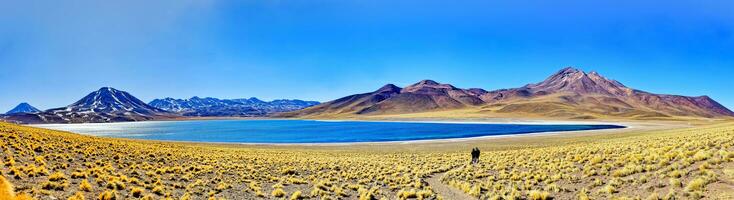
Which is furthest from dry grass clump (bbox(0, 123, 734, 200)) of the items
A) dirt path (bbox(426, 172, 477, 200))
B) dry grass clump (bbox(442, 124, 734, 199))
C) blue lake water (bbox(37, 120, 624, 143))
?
blue lake water (bbox(37, 120, 624, 143))

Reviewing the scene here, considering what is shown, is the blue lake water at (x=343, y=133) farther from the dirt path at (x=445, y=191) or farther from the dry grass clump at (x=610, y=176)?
the dry grass clump at (x=610, y=176)

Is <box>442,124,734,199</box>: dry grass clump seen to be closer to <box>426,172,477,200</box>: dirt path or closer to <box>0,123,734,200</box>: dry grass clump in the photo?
<box>0,123,734,200</box>: dry grass clump

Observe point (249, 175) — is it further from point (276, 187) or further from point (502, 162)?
point (502, 162)

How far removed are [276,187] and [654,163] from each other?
17.2 metres

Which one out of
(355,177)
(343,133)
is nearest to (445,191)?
(355,177)

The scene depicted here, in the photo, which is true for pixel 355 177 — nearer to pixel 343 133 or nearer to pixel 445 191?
pixel 445 191

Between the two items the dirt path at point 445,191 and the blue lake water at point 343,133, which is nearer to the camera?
the dirt path at point 445,191

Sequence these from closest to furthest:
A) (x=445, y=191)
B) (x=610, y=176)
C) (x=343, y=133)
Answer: (x=610, y=176) < (x=445, y=191) < (x=343, y=133)

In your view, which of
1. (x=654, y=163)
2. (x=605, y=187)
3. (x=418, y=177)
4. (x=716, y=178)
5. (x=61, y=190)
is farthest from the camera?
(x=418, y=177)

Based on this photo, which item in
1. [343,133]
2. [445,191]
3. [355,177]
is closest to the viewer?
[445,191]

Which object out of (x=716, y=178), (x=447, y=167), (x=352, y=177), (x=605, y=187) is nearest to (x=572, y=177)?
(x=605, y=187)

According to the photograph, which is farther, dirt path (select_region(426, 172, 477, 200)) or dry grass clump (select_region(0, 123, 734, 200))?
dirt path (select_region(426, 172, 477, 200))

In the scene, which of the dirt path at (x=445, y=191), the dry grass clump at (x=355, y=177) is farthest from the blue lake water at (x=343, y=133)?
the dirt path at (x=445, y=191)

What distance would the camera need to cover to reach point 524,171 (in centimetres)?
2069
